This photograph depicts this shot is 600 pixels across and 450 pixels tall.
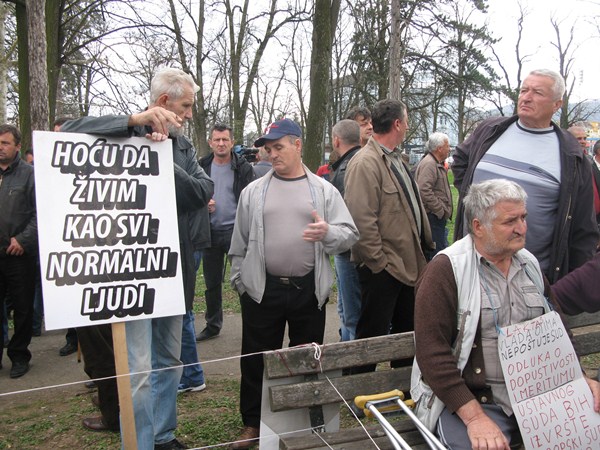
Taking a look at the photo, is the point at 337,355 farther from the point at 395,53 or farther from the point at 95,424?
the point at 395,53

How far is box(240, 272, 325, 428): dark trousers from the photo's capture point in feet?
11.0

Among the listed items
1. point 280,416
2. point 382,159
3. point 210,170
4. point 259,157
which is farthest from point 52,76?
point 280,416

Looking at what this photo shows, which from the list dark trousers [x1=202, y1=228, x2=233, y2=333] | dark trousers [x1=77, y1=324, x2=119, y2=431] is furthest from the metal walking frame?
dark trousers [x1=202, y1=228, x2=233, y2=333]

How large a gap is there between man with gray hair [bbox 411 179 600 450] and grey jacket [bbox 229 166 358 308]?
2.86ft

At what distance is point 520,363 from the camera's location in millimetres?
2439

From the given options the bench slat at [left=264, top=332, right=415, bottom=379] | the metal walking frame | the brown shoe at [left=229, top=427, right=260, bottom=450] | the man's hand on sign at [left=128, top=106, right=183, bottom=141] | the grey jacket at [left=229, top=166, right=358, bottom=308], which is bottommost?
the brown shoe at [left=229, top=427, right=260, bottom=450]

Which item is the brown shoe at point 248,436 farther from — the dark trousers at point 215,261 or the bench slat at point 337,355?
the dark trousers at point 215,261

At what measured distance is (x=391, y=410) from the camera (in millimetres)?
2594

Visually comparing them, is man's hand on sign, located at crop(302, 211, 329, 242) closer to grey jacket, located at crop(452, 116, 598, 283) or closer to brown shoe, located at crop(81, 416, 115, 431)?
grey jacket, located at crop(452, 116, 598, 283)

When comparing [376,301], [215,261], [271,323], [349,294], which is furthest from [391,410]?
[215,261]

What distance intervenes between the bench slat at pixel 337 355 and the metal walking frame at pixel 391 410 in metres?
0.21

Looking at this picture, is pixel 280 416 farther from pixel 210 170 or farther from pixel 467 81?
pixel 467 81

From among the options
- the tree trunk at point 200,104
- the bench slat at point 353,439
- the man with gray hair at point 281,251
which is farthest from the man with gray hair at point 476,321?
the tree trunk at point 200,104

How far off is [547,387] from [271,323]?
156cm
